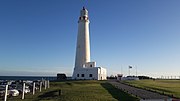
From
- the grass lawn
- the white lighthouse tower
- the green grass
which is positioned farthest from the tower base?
the grass lawn

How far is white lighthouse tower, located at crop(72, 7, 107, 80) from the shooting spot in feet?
215

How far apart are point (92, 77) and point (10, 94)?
129ft

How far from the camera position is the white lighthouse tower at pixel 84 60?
215 feet

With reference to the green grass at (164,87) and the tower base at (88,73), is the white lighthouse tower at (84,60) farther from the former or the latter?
the green grass at (164,87)

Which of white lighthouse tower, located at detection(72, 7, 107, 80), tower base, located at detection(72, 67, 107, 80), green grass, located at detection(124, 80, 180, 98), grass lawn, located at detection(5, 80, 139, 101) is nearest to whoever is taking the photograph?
grass lawn, located at detection(5, 80, 139, 101)

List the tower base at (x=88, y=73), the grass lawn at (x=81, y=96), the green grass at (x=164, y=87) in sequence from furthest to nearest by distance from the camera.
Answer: the tower base at (x=88, y=73), the green grass at (x=164, y=87), the grass lawn at (x=81, y=96)

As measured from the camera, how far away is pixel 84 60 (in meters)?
67.4

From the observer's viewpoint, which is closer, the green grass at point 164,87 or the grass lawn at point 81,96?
the grass lawn at point 81,96

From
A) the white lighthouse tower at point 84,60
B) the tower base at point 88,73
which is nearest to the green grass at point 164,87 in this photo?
the tower base at point 88,73

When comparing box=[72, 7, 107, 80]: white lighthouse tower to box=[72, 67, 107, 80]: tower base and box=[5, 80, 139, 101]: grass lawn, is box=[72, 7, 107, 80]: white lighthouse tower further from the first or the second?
box=[5, 80, 139, 101]: grass lawn

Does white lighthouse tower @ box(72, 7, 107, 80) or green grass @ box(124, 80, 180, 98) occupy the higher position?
white lighthouse tower @ box(72, 7, 107, 80)

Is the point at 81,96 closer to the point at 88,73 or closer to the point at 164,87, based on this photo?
the point at 164,87

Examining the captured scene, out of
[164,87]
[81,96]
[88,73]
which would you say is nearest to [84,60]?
[88,73]

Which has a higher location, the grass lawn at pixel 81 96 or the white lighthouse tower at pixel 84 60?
the white lighthouse tower at pixel 84 60
